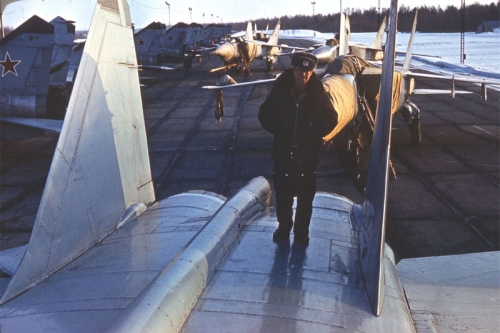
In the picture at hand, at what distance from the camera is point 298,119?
4.29m

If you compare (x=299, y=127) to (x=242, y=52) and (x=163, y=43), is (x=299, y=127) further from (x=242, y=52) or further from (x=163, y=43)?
(x=163, y=43)

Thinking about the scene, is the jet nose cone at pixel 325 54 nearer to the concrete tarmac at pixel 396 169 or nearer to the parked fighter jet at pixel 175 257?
the concrete tarmac at pixel 396 169

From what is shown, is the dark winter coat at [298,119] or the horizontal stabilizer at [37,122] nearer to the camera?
the dark winter coat at [298,119]

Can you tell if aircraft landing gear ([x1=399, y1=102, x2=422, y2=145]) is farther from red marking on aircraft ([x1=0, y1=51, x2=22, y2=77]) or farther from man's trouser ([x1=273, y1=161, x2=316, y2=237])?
red marking on aircraft ([x1=0, y1=51, x2=22, y2=77])

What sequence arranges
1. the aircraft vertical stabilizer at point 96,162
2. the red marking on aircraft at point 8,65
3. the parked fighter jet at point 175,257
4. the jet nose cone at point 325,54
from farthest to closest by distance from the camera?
the jet nose cone at point 325,54, the red marking on aircraft at point 8,65, the aircraft vertical stabilizer at point 96,162, the parked fighter jet at point 175,257

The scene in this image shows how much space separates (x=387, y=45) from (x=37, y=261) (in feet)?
9.56

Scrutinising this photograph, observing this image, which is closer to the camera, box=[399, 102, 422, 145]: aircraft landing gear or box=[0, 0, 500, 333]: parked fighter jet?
box=[0, 0, 500, 333]: parked fighter jet

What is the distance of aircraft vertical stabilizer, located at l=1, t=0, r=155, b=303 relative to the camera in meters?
3.83

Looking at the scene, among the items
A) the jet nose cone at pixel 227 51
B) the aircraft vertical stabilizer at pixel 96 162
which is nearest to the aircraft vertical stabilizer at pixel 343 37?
the aircraft vertical stabilizer at pixel 96 162

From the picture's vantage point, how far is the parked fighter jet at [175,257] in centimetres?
291

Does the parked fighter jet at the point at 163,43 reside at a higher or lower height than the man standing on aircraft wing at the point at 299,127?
higher

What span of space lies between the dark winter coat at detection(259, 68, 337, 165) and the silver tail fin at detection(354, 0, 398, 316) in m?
0.59

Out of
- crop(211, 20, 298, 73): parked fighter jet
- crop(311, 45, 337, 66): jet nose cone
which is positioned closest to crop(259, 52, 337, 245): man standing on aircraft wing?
crop(311, 45, 337, 66): jet nose cone

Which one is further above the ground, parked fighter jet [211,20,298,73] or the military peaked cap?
parked fighter jet [211,20,298,73]
